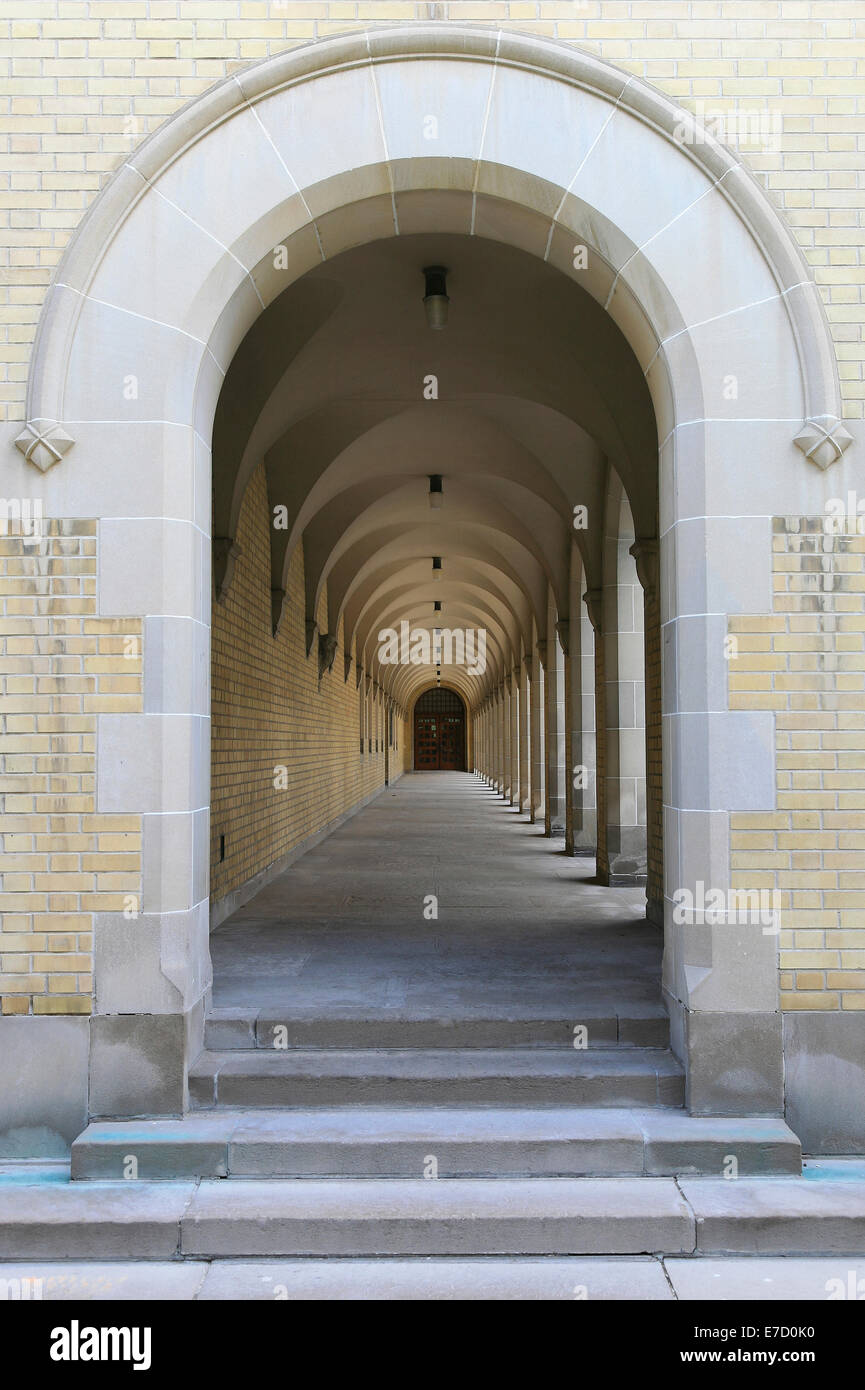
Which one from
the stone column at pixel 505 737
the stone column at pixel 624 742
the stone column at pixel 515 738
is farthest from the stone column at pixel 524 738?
the stone column at pixel 624 742

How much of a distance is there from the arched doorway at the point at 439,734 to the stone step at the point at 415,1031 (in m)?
48.0

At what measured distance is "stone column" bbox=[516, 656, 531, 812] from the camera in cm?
1976

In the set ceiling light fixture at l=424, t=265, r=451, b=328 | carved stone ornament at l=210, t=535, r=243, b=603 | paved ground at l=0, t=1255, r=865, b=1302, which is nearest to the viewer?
paved ground at l=0, t=1255, r=865, b=1302

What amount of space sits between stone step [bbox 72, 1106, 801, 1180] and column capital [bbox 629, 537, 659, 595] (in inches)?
157

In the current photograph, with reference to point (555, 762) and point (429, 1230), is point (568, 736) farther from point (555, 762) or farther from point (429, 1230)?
point (429, 1230)

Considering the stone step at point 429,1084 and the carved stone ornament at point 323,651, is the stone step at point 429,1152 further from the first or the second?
the carved stone ornament at point 323,651

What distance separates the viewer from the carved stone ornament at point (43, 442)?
3.94m

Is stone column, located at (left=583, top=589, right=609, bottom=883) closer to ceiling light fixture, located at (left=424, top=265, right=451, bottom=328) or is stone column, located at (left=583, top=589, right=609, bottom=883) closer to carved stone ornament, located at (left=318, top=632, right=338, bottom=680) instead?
ceiling light fixture, located at (left=424, top=265, right=451, bottom=328)

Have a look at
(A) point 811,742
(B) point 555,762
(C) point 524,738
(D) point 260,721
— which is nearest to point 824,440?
(A) point 811,742

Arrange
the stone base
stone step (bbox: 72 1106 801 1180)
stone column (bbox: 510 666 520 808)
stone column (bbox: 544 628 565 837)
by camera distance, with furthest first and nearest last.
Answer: stone column (bbox: 510 666 520 808)
stone column (bbox: 544 628 565 837)
the stone base
stone step (bbox: 72 1106 801 1180)

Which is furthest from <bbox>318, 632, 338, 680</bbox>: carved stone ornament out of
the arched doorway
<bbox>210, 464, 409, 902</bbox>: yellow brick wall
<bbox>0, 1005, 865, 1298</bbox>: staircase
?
the arched doorway

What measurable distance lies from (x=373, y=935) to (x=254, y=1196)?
8.77ft

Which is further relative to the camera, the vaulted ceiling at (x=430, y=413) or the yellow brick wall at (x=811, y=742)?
the vaulted ceiling at (x=430, y=413)

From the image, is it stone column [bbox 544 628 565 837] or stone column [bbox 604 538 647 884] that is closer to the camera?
stone column [bbox 604 538 647 884]
